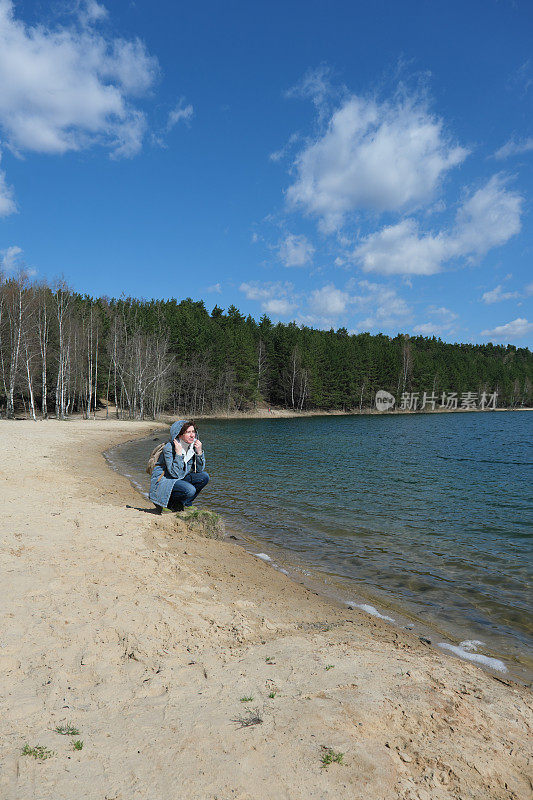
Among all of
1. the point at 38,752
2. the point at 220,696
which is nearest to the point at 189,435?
the point at 220,696

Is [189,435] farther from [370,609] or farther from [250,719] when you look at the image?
[250,719]

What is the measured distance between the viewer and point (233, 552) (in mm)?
9031

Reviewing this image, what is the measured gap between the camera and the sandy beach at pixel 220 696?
2812mm

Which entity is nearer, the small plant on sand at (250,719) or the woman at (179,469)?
the small plant on sand at (250,719)

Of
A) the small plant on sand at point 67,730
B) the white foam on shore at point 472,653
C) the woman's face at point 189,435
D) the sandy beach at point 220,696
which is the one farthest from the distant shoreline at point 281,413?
the small plant on sand at point 67,730

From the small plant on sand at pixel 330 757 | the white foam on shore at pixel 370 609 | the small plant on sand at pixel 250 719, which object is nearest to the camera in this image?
the small plant on sand at pixel 330 757

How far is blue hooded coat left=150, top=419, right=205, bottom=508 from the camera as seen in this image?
9.44 metres

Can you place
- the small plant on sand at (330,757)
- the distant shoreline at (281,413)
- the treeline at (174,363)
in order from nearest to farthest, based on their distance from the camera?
the small plant on sand at (330,757) < the treeline at (174,363) < the distant shoreline at (281,413)

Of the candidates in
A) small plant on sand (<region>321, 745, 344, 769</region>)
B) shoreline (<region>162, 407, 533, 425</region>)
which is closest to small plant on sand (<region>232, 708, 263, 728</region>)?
small plant on sand (<region>321, 745, 344, 769</region>)

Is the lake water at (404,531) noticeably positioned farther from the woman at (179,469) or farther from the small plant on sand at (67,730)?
the small plant on sand at (67,730)

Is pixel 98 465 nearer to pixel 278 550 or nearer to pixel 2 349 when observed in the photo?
pixel 278 550

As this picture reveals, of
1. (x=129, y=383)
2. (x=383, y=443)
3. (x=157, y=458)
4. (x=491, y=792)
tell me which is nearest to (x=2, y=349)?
(x=129, y=383)

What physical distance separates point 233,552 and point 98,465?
12.7 metres

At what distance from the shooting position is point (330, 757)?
9.87 feet
